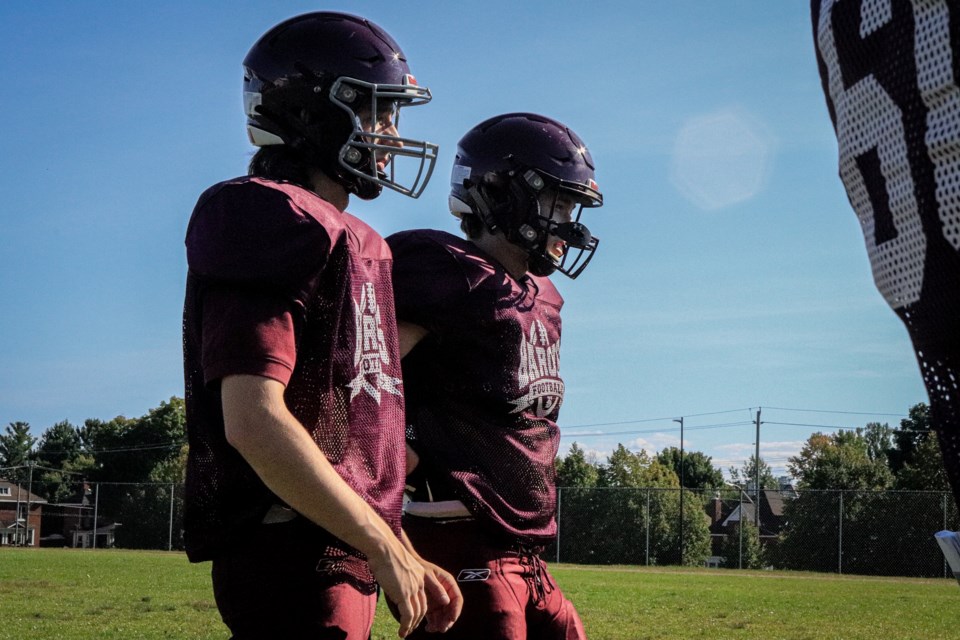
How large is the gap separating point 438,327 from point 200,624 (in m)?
8.28

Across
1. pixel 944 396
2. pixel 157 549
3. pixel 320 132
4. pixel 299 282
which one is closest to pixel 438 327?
pixel 320 132

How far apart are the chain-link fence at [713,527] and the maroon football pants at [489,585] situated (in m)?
26.8

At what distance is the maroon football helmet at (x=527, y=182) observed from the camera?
13.6 ft

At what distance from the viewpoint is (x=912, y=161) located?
57.4 inches

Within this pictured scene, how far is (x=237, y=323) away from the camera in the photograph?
2.30m

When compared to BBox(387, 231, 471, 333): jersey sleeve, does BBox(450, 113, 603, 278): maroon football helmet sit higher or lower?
higher

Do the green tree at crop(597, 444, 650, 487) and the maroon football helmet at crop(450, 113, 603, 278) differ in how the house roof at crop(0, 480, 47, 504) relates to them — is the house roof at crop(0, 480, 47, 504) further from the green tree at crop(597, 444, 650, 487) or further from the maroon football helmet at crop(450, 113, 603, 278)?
the maroon football helmet at crop(450, 113, 603, 278)

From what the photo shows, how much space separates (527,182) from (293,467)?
2.21 metres

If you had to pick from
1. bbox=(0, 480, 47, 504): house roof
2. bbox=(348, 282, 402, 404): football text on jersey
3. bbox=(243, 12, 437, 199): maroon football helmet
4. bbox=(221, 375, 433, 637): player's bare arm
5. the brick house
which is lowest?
the brick house

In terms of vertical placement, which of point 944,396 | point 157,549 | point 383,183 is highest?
point 383,183

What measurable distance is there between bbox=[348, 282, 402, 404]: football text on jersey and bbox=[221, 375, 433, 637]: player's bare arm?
0.38 metres

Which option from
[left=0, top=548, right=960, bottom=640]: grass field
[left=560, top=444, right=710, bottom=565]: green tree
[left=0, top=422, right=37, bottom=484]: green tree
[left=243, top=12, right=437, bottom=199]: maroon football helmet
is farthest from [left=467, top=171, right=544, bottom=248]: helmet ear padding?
[left=0, top=422, right=37, bottom=484]: green tree

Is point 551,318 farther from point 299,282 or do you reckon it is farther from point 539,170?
point 299,282

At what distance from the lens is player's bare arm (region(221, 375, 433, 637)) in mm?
2229
